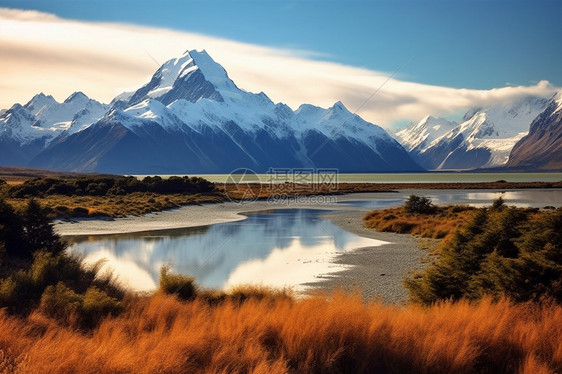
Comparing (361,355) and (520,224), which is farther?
(520,224)

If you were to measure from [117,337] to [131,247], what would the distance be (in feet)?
69.6

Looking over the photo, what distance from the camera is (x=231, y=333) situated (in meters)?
8.09

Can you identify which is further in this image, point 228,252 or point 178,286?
point 228,252

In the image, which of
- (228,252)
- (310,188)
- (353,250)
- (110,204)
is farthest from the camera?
(310,188)

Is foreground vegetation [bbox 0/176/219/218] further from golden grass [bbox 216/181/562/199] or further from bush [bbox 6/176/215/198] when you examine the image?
golden grass [bbox 216/181/562/199]

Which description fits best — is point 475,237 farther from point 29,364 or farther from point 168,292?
point 29,364

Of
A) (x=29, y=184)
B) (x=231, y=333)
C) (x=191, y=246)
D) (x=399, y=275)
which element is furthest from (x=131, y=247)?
(x=29, y=184)

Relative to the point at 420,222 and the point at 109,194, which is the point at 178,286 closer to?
the point at 420,222

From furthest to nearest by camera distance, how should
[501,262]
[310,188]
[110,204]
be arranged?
[310,188] < [110,204] < [501,262]

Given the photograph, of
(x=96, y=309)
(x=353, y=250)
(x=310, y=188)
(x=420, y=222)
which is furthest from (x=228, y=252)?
(x=310, y=188)

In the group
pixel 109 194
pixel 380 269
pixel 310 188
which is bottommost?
pixel 380 269

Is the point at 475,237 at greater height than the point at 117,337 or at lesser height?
greater

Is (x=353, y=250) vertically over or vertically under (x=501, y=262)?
under

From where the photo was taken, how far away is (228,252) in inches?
1050
